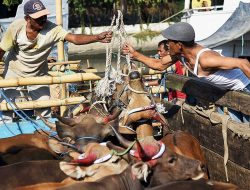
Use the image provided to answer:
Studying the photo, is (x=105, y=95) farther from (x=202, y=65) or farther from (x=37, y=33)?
(x=202, y=65)

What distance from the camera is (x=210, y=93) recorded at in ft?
22.0

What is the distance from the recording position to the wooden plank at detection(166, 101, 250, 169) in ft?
19.4

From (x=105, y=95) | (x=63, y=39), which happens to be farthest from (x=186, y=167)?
(x=63, y=39)

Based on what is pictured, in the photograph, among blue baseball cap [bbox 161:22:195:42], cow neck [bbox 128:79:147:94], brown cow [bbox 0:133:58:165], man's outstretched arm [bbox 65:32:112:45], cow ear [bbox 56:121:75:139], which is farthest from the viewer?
man's outstretched arm [bbox 65:32:112:45]

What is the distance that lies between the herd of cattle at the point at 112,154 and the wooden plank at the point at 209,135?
0.17 metres

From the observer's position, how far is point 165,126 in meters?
7.64

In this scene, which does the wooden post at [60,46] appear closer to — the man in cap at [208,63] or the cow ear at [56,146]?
the cow ear at [56,146]

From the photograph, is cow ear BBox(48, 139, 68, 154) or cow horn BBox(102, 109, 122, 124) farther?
cow ear BBox(48, 139, 68, 154)

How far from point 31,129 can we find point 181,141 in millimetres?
2935

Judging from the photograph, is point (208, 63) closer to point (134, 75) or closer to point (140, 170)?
point (134, 75)

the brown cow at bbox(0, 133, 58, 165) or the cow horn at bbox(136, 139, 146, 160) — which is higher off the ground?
the cow horn at bbox(136, 139, 146, 160)

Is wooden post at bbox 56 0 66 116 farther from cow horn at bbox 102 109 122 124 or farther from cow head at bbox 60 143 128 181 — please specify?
cow head at bbox 60 143 128 181

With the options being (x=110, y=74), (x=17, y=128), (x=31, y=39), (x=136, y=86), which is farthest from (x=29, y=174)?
(x=31, y=39)

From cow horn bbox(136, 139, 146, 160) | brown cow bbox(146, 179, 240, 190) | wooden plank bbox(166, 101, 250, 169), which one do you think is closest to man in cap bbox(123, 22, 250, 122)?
wooden plank bbox(166, 101, 250, 169)
